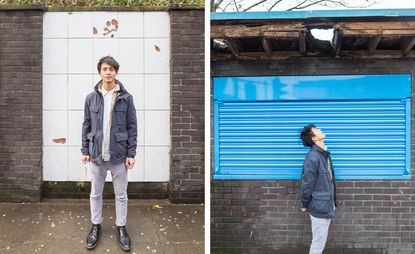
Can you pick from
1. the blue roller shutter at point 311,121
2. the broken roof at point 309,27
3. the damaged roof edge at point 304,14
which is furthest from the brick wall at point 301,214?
the damaged roof edge at point 304,14

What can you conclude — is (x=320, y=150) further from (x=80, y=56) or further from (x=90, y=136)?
(x=80, y=56)

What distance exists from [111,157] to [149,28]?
1671 millimetres

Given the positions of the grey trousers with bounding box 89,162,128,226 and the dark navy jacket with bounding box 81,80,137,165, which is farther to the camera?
the grey trousers with bounding box 89,162,128,226

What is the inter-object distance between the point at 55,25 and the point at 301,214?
3137 millimetres

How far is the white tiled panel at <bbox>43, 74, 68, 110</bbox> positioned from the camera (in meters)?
5.15

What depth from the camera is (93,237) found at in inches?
165

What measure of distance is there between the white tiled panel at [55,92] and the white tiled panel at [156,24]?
0.99 metres

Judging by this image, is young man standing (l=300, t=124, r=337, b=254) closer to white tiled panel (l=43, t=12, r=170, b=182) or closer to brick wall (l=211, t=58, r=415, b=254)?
brick wall (l=211, t=58, r=415, b=254)

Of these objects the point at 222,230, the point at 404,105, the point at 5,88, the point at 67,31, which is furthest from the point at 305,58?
the point at 5,88

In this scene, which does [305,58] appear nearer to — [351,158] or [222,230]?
[351,158]

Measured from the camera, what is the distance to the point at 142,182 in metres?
5.25

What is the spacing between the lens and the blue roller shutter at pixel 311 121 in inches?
184

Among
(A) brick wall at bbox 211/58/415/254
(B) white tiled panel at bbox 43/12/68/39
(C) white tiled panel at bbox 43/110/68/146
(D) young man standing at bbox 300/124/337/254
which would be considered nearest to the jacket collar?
(D) young man standing at bbox 300/124/337/254

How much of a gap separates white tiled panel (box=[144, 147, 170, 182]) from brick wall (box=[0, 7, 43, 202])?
1.11 m
